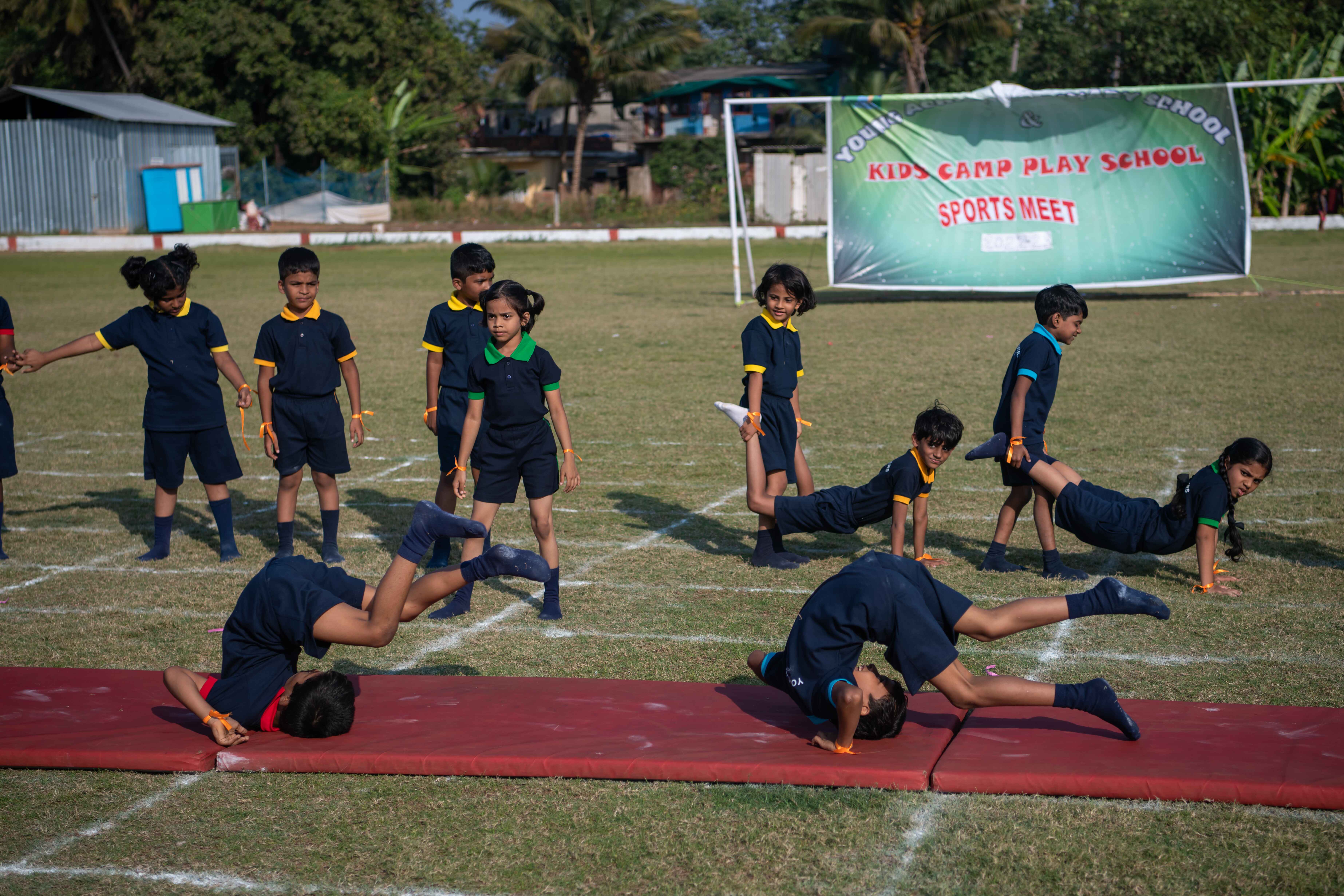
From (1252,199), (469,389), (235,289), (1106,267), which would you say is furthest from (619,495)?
(1252,199)

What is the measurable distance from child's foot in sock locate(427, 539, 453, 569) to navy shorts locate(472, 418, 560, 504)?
115 centimetres

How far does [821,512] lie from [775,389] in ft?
2.90

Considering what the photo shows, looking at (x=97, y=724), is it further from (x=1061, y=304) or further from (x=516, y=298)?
(x=1061, y=304)

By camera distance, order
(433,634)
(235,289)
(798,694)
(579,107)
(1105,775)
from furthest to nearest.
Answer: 1. (579,107)
2. (235,289)
3. (433,634)
4. (798,694)
5. (1105,775)

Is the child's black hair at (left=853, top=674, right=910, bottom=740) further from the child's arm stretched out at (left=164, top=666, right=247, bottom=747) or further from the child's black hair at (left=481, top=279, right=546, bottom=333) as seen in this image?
the child's black hair at (left=481, top=279, right=546, bottom=333)

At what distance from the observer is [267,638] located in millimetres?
4762

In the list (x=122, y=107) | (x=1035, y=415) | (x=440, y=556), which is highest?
(x=122, y=107)

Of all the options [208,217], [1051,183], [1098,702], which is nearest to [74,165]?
[208,217]

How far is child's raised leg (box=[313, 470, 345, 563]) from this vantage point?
762 centimetres

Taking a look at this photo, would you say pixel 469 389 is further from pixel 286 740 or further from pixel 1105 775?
pixel 1105 775

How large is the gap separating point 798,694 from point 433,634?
245 centimetres

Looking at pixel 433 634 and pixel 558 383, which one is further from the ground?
pixel 558 383

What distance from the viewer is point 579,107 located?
45.3 m

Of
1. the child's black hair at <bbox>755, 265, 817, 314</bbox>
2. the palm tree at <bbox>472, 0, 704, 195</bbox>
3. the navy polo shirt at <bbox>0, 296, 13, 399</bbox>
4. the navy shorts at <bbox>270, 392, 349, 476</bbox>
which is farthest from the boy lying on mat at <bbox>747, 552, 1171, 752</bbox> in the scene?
the palm tree at <bbox>472, 0, 704, 195</bbox>
